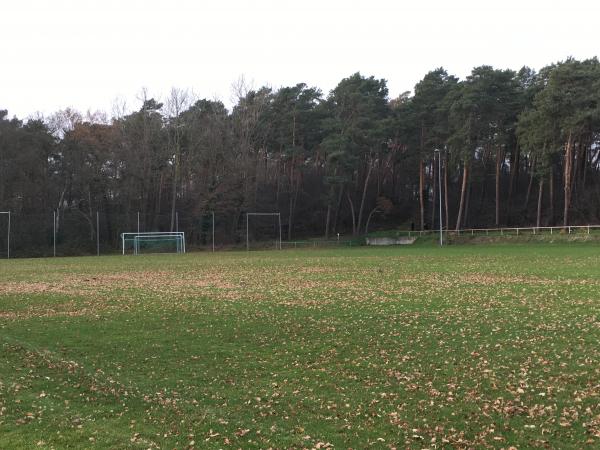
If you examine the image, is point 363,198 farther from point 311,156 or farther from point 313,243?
point 313,243

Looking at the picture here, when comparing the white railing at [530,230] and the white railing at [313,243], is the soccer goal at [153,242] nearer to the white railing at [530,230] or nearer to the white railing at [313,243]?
the white railing at [313,243]

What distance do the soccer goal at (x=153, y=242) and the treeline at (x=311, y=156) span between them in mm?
3126

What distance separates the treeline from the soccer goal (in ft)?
10.3

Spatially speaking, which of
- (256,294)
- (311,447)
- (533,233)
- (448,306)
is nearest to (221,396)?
(311,447)

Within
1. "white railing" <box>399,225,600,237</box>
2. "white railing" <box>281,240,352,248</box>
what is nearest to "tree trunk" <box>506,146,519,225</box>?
"white railing" <box>399,225,600,237</box>

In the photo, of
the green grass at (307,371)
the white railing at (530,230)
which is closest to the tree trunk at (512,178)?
the white railing at (530,230)

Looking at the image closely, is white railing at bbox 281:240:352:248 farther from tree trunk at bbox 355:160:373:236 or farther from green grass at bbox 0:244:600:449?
green grass at bbox 0:244:600:449

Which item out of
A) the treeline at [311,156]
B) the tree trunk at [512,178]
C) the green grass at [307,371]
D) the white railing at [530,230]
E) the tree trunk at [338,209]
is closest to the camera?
the green grass at [307,371]

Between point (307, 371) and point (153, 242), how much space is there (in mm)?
54023

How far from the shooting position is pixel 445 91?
66125mm

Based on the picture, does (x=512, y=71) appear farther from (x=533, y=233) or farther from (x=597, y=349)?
(x=597, y=349)

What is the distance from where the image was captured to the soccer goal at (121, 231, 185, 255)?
58419 millimetres

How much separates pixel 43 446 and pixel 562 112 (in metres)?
55.3

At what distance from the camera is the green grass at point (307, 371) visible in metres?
Answer: 5.55
